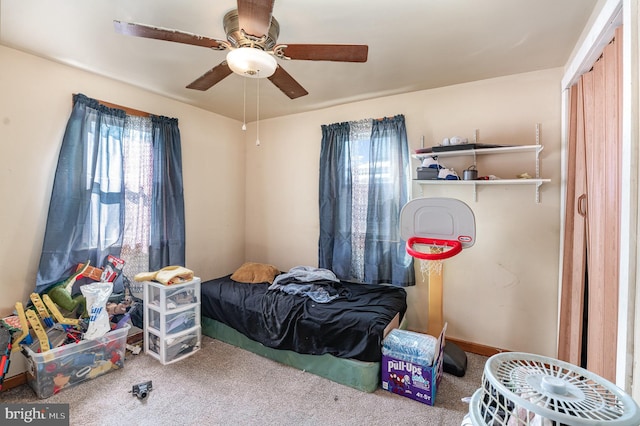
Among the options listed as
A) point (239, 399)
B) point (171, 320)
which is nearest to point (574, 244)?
point (239, 399)

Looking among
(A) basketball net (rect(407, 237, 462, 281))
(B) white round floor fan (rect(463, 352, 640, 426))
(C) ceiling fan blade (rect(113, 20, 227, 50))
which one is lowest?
(B) white round floor fan (rect(463, 352, 640, 426))

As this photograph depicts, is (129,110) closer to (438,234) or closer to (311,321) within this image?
(311,321)

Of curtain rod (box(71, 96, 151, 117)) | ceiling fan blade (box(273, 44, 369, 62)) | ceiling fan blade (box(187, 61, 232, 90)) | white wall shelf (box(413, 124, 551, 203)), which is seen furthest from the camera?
curtain rod (box(71, 96, 151, 117))

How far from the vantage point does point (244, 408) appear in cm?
191

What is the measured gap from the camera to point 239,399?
6.56ft

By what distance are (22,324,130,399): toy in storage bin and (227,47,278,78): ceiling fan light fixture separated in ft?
7.31

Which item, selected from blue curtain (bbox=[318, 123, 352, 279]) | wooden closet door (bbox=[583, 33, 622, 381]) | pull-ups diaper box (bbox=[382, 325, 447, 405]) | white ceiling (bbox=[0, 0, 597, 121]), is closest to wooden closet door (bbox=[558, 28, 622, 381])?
wooden closet door (bbox=[583, 33, 622, 381])

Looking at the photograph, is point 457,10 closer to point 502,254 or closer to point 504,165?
point 504,165

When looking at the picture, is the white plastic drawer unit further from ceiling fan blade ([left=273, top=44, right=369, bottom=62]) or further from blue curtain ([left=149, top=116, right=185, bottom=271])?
ceiling fan blade ([left=273, top=44, right=369, bottom=62])

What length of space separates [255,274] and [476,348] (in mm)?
2261

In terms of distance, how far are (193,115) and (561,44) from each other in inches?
131

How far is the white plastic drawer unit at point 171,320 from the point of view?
7.89ft

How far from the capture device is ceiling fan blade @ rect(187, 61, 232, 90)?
175 cm

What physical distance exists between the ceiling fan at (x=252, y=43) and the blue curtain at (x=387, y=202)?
1.37 m
